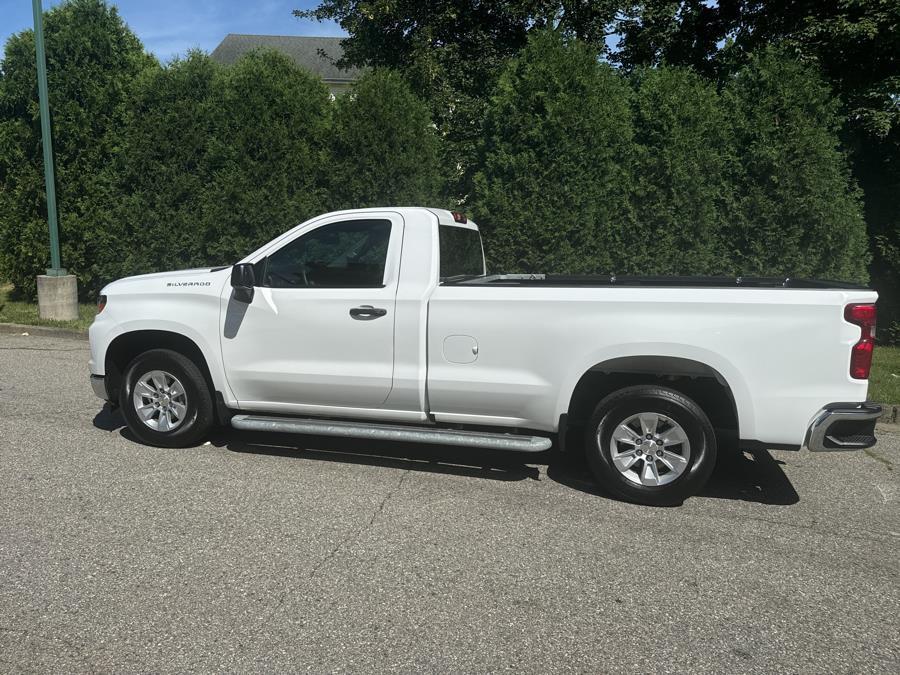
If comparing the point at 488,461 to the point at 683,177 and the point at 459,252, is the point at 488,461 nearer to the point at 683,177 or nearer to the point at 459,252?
the point at 459,252

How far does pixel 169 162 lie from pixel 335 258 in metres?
7.96

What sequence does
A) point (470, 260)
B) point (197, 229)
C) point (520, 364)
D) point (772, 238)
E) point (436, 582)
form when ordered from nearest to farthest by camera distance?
point (436, 582), point (520, 364), point (470, 260), point (772, 238), point (197, 229)

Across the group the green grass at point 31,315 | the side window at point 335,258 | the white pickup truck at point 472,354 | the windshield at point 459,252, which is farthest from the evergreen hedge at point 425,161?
the side window at point 335,258

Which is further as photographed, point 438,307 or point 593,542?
point 438,307

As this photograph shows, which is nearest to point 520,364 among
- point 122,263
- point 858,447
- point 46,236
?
point 858,447

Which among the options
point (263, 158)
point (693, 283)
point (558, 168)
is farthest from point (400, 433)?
point (263, 158)

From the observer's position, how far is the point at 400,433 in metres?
5.09

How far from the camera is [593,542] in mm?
4203

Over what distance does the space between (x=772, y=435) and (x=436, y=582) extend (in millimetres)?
2281

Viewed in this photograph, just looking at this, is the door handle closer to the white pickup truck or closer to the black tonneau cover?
the white pickup truck

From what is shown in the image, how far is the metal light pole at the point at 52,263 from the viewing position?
11336 millimetres

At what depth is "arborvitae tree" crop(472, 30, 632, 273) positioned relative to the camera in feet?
34.2

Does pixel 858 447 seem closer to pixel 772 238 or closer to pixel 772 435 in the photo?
pixel 772 435

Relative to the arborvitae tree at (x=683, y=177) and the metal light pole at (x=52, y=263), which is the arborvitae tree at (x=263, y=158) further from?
the arborvitae tree at (x=683, y=177)
